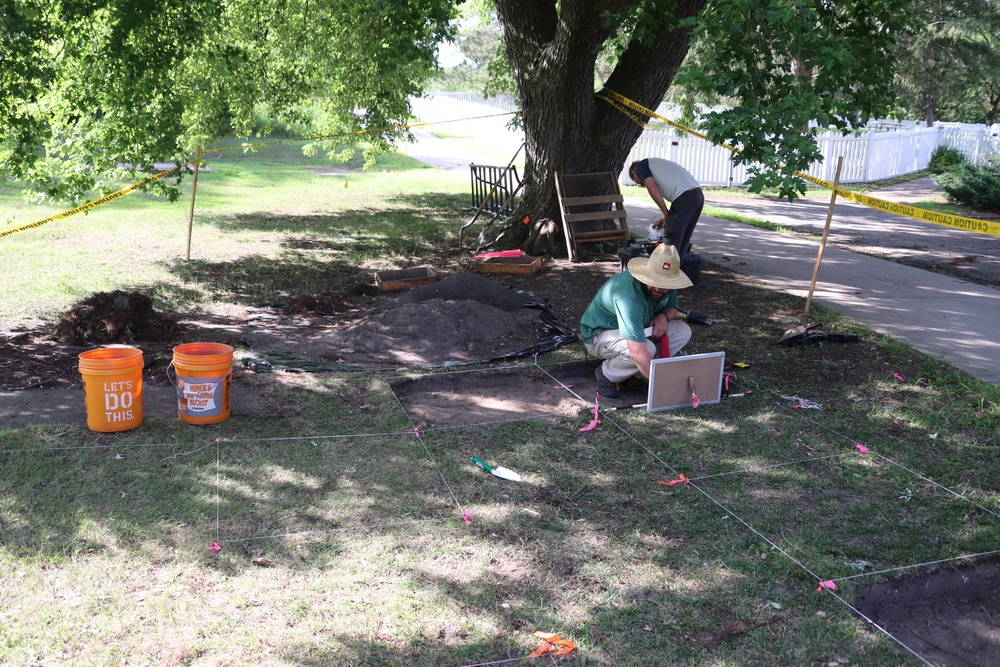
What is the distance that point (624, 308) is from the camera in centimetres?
618

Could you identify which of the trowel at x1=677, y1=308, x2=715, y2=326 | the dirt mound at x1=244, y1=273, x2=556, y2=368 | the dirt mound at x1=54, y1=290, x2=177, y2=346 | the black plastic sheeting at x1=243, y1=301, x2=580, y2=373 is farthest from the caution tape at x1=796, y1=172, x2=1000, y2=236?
the dirt mound at x1=54, y1=290, x2=177, y2=346

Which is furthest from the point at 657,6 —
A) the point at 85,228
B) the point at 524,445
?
the point at 85,228

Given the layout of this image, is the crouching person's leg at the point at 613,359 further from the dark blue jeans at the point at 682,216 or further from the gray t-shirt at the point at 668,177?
the gray t-shirt at the point at 668,177

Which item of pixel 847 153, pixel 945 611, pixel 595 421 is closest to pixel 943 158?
pixel 847 153

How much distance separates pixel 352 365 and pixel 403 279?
3.11m

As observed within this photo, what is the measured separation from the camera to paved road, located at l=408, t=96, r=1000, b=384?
27.1 ft

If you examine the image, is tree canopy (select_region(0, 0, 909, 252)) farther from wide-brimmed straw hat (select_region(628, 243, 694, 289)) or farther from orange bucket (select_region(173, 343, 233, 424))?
orange bucket (select_region(173, 343, 233, 424))

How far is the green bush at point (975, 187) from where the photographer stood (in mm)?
17094

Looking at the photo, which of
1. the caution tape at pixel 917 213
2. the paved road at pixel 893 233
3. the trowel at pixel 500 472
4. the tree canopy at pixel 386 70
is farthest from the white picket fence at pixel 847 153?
the trowel at pixel 500 472

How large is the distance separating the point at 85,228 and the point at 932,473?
1334cm

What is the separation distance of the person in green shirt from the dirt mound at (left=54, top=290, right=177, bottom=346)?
4.12 m

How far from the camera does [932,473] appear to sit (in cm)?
538

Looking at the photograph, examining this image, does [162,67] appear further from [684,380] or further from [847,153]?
[847,153]

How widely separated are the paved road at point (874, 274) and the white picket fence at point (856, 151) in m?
3.31
